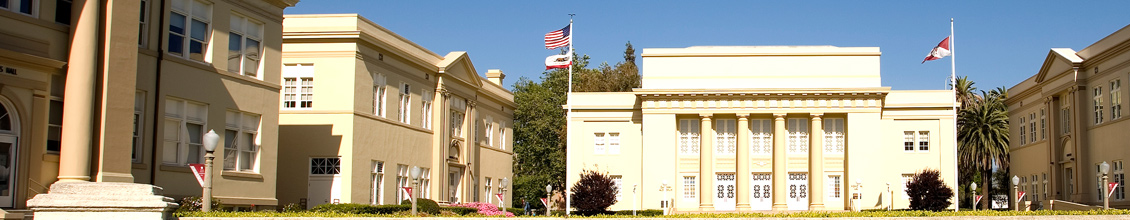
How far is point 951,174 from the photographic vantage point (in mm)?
57250

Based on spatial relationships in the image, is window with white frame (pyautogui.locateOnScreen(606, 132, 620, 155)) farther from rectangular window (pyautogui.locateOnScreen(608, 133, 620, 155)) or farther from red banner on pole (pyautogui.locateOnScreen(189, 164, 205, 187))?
red banner on pole (pyautogui.locateOnScreen(189, 164, 205, 187))

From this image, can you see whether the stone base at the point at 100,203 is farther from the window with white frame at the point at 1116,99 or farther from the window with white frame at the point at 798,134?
the window with white frame at the point at 798,134

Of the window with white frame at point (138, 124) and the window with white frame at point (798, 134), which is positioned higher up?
the window with white frame at point (798, 134)

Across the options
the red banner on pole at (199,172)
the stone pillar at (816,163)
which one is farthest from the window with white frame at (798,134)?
the red banner on pole at (199,172)

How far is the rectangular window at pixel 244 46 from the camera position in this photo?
1212 inches

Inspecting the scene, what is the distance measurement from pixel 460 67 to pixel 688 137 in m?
13.5

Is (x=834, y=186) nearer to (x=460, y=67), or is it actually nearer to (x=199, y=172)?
(x=460, y=67)

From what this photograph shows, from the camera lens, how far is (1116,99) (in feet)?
142

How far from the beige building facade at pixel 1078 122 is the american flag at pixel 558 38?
66.4ft

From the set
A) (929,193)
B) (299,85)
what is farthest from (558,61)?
(929,193)

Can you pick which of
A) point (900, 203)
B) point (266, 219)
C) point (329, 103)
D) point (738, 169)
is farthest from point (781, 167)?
point (266, 219)

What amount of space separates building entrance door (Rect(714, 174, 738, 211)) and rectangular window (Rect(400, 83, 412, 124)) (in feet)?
61.9

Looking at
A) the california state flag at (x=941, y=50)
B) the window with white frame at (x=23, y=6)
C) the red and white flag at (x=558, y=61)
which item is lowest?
the window with white frame at (x=23, y=6)

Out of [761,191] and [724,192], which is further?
[724,192]
